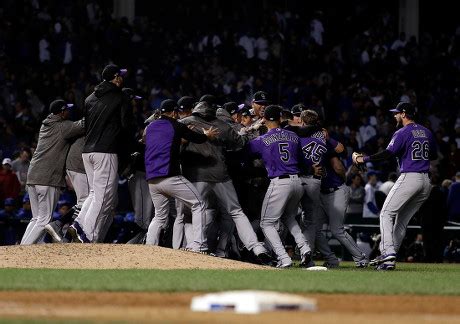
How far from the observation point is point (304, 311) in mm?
8523

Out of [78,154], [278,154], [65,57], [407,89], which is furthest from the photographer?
[407,89]

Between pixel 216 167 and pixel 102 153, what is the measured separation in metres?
1.53

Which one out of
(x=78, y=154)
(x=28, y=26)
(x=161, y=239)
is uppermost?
(x=28, y=26)

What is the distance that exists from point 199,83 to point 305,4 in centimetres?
621

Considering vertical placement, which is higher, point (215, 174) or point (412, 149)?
point (412, 149)

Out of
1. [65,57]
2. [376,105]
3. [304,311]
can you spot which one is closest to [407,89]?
[376,105]

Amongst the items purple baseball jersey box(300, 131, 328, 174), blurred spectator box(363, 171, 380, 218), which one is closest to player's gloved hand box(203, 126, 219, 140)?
purple baseball jersey box(300, 131, 328, 174)

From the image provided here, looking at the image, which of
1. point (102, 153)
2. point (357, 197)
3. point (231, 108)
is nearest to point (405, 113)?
point (231, 108)

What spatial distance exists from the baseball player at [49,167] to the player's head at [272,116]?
2766 mm

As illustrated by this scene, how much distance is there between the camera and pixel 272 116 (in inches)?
582

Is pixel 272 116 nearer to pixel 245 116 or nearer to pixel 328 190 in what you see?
pixel 328 190

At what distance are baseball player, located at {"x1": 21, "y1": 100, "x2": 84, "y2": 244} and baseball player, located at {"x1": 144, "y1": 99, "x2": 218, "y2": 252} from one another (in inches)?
59.3

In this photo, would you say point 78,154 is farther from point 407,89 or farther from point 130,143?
point 407,89

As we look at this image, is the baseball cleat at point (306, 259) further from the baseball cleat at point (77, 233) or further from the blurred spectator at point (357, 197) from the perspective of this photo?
the blurred spectator at point (357, 197)
